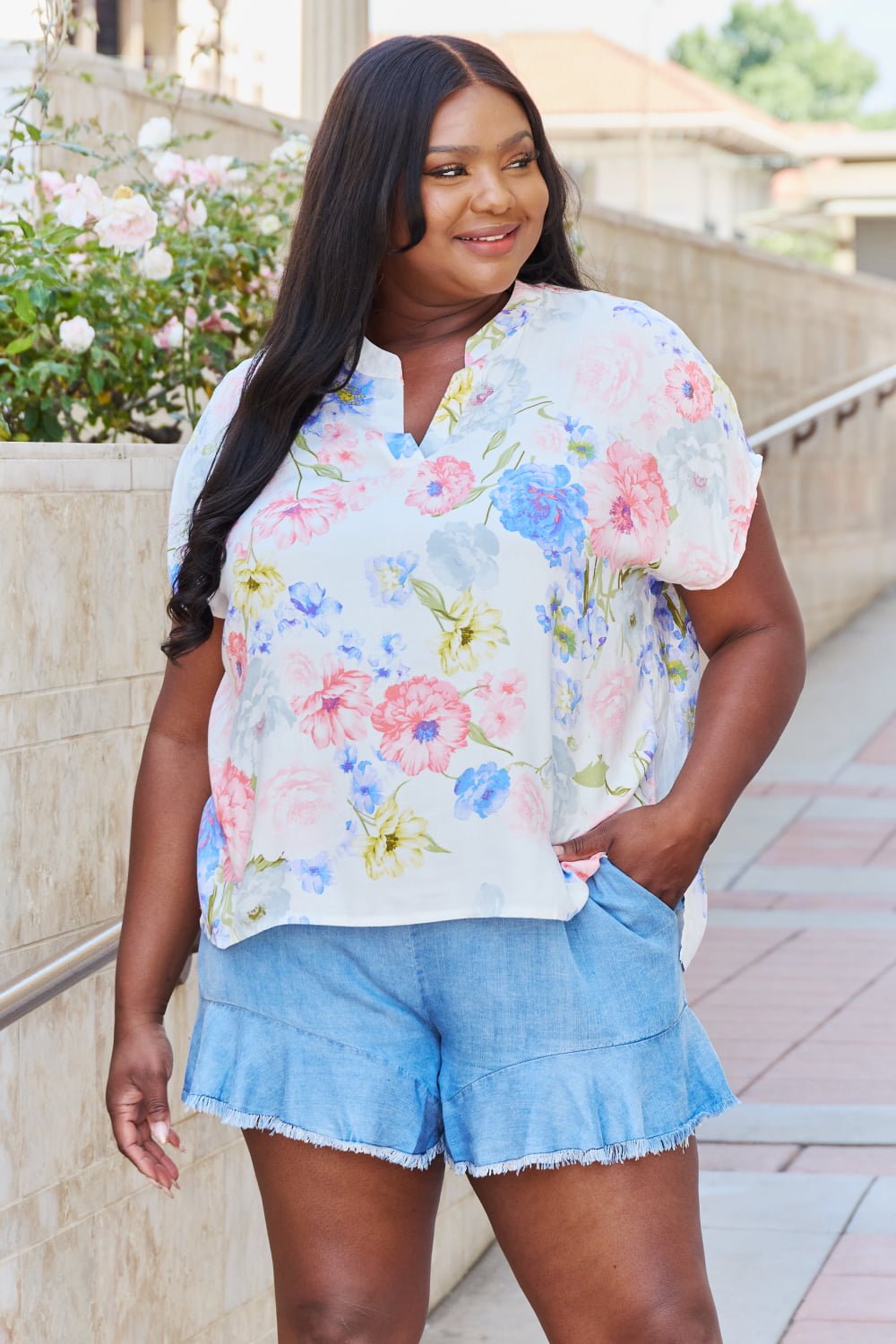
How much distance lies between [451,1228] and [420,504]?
6.50 feet

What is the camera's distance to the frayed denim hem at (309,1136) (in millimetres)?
1879

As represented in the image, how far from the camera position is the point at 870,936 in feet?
18.8

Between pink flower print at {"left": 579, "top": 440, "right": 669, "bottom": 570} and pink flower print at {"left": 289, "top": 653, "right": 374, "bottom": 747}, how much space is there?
247 millimetres

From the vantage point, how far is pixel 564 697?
72.7 inches

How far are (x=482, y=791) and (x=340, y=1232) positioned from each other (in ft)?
1.46

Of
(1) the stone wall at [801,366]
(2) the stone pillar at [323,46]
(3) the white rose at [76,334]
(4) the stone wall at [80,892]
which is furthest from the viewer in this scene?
(1) the stone wall at [801,366]

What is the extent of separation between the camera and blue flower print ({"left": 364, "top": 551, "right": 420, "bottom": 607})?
1.82 m

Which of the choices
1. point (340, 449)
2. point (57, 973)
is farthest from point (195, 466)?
point (57, 973)

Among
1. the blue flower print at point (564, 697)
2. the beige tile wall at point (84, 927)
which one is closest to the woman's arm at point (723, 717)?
the blue flower print at point (564, 697)

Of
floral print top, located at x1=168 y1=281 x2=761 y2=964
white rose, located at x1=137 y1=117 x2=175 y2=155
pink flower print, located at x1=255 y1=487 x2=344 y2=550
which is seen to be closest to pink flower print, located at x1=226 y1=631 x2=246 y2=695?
floral print top, located at x1=168 y1=281 x2=761 y2=964

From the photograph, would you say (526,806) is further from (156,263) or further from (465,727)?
(156,263)

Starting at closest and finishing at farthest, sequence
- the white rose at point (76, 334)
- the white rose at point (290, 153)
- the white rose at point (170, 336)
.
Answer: the white rose at point (76, 334), the white rose at point (170, 336), the white rose at point (290, 153)

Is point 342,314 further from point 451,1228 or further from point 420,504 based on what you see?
point 451,1228

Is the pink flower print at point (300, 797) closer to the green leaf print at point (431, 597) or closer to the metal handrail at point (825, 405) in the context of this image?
the green leaf print at point (431, 597)
